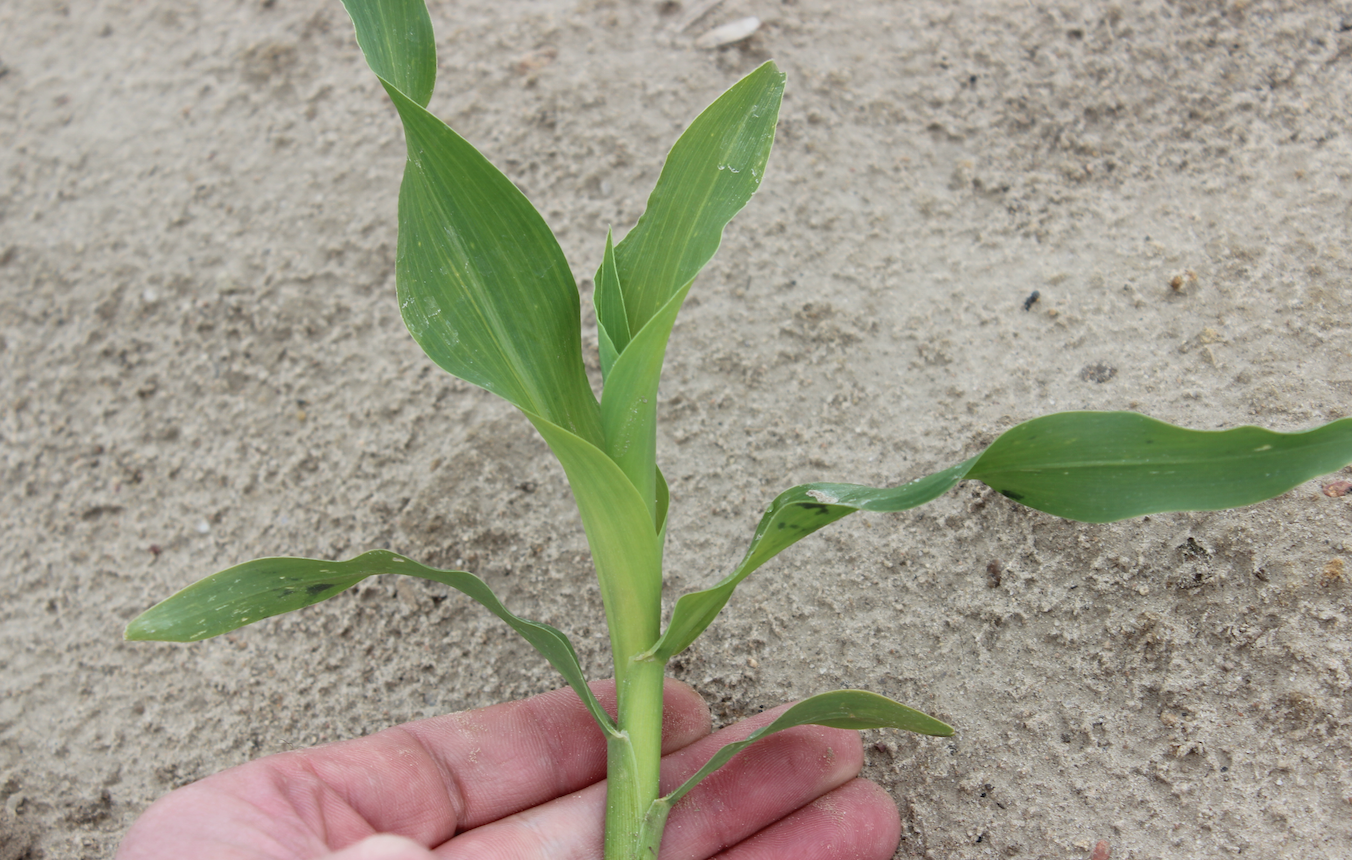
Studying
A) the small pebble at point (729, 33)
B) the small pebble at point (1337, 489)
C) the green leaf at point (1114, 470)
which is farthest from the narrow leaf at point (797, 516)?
the small pebble at point (729, 33)

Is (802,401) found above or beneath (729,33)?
beneath

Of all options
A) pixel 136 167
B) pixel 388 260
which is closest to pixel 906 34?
pixel 388 260

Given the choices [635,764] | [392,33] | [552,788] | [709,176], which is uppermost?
[392,33]

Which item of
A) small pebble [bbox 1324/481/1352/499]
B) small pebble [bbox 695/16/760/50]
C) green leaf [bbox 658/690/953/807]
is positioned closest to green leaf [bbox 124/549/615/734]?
green leaf [bbox 658/690/953/807]

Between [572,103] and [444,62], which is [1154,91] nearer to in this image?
[572,103]

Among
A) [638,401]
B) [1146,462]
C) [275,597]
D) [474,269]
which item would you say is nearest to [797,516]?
[638,401]

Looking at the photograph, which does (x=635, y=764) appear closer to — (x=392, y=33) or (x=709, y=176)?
(x=709, y=176)

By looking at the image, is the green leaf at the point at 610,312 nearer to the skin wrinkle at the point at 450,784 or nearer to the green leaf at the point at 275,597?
the green leaf at the point at 275,597

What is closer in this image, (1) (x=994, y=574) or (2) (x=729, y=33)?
(1) (x=994, y=574)
